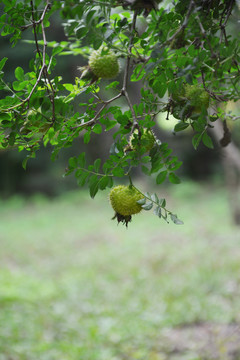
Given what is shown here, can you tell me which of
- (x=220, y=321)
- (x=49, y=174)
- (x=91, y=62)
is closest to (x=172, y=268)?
(x=220, y=321)

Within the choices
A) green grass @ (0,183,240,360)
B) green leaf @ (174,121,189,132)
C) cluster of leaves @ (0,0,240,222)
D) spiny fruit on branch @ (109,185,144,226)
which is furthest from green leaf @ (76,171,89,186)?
green grass @ (0,183,240,360)

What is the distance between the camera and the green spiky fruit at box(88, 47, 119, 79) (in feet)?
3.79

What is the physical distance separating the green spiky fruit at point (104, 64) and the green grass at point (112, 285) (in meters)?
2.49

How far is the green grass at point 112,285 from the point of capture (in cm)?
338

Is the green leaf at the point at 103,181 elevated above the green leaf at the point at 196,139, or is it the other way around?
the green leaf at the point at 196,139

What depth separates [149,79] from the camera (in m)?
1.05

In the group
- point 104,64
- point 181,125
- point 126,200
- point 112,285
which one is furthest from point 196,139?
point 112,285

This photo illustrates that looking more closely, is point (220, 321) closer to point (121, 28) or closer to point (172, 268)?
point (172, 268)

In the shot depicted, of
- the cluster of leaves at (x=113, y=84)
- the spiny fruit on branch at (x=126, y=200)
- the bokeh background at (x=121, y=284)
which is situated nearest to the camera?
the cluster of leaves at (x=113, y=84)

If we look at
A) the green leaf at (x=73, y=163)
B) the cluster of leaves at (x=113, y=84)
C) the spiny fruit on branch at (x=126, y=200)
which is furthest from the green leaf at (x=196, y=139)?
the green leaf at (x=73, y=163)

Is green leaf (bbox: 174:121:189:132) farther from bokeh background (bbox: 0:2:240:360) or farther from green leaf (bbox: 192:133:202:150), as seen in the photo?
bokeh background (bbox: 0:2:240:360)

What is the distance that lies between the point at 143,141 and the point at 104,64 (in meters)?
0.28

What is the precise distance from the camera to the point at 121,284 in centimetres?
480

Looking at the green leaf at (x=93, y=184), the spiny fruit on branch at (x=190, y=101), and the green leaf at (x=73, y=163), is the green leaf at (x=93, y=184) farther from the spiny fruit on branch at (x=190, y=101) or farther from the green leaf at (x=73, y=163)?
the spiny fruit on branch at (x=190, y=101)
